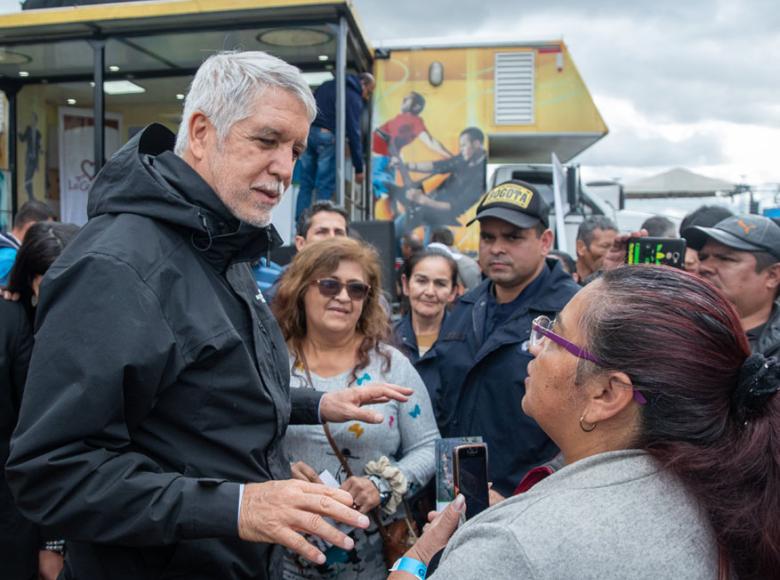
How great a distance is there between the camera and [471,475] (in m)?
2.00

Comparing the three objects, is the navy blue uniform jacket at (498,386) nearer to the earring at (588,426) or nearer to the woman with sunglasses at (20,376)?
the earring at (588,426)

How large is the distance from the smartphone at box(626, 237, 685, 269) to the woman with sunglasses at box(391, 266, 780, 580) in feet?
5.46

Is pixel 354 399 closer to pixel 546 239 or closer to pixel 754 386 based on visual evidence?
pixel 754 386

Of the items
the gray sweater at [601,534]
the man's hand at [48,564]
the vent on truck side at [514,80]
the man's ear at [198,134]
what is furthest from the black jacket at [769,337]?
the vent on truck side at [514,80]

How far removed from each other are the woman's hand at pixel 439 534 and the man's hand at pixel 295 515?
418 millimetres

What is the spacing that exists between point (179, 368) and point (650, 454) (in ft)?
3.32

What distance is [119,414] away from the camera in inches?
53.5

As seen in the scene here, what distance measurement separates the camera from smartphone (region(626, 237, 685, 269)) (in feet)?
9.66

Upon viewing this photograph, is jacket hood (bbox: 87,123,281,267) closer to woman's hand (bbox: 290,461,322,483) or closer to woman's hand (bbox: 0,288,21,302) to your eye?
woman's hand (bbox: 290,461,322,483)

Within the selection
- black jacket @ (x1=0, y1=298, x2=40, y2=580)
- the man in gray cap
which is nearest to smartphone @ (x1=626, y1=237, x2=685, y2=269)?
the man in gray cap

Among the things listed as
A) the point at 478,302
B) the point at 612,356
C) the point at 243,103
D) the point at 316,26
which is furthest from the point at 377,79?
the point at 612,356

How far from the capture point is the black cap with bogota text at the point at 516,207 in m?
3.14

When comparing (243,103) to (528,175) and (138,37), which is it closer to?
(138,37)

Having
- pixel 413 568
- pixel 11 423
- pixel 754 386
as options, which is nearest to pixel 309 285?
pixel 11 423
